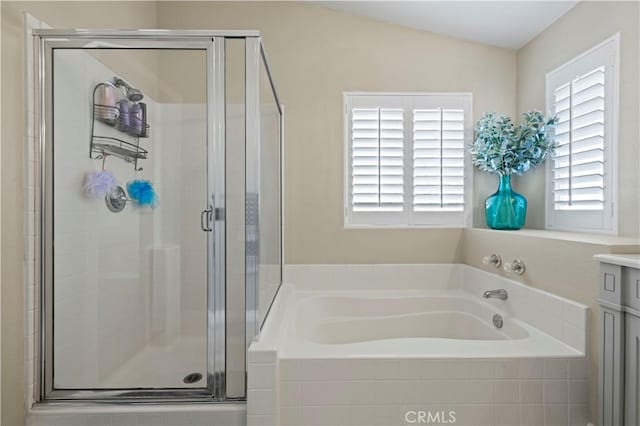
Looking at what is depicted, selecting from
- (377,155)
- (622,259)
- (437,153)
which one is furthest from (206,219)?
(437,153)

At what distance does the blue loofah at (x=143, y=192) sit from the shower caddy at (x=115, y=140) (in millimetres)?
68

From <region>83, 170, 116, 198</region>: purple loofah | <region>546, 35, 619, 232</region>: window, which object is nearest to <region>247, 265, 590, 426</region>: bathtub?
<region>546, 35, 619, 232</region>: window

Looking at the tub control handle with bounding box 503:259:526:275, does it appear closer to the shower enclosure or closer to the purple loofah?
the shower enclosure

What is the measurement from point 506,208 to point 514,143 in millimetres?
415

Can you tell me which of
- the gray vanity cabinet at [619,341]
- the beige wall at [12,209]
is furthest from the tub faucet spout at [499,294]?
the beige wall at [12,209]

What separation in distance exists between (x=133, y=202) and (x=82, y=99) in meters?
0.50

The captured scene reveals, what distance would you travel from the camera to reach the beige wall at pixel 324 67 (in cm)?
267

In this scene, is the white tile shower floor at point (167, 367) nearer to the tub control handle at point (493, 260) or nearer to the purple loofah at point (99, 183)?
the purple loofah at point (99, 183)

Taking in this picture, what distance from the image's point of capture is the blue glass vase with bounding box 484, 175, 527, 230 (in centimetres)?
238

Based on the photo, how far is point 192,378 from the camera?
1605 millimetres

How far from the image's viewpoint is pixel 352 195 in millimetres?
2682

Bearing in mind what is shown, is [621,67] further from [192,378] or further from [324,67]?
[192,378]

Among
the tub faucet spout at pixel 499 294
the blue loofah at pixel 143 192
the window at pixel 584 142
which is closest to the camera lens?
the blue loofah at pixel 143 192

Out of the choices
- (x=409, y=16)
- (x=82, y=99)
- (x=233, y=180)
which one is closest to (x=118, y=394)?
(x=233, y=180)
